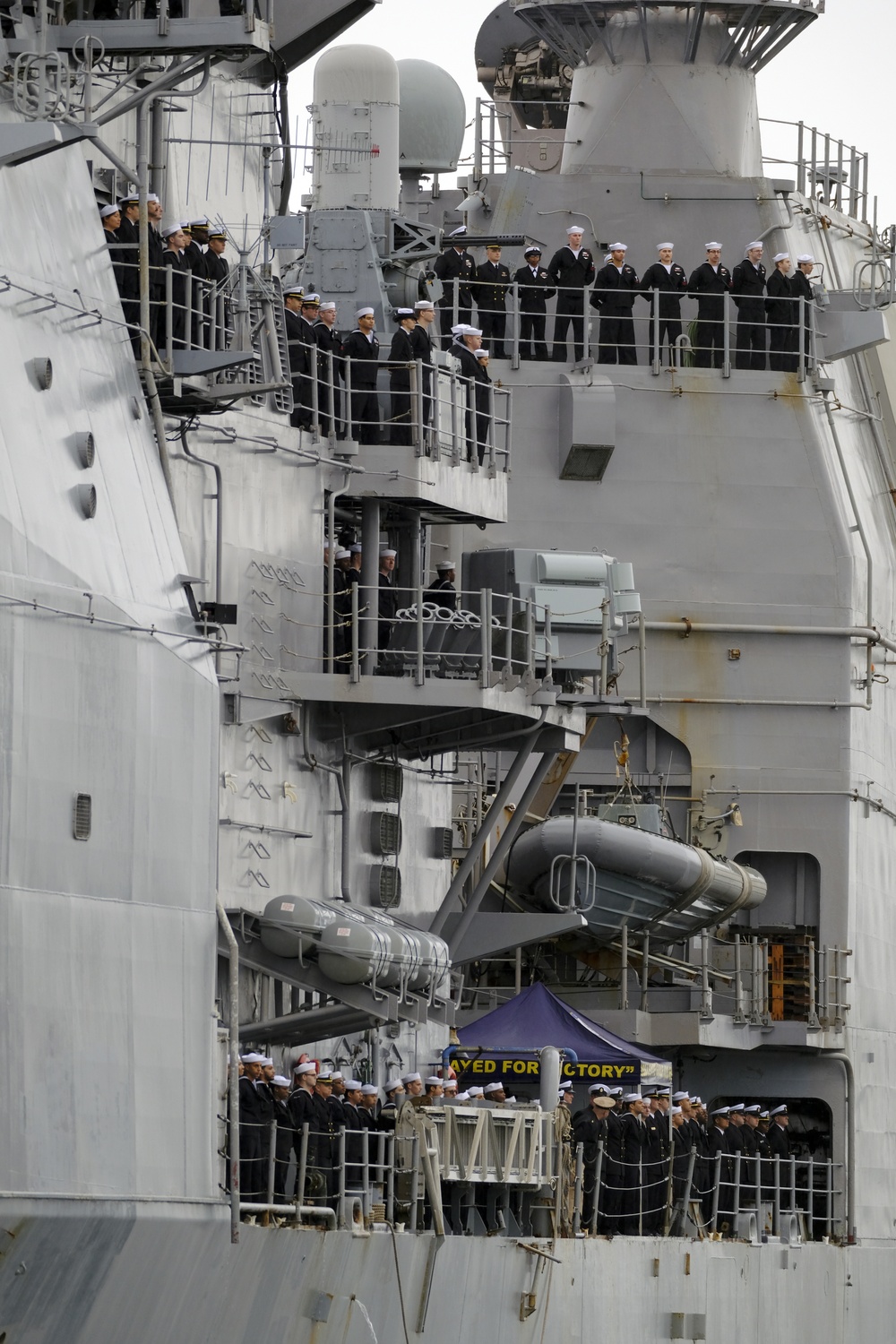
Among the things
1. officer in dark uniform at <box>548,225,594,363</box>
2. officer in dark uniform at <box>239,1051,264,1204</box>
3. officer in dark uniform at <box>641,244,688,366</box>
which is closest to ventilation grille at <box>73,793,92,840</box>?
officer in dark uniform at <box>239,1051,264,1204</box>

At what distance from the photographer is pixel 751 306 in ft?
95.7

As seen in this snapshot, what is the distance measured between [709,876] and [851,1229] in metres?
4.30

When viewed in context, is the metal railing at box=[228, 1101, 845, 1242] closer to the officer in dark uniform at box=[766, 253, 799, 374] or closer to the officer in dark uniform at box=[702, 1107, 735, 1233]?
the officer in dark uniform at box=[702, 1107, 735, 1233]

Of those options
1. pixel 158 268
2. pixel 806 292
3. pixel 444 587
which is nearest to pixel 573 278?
pixel 806 292

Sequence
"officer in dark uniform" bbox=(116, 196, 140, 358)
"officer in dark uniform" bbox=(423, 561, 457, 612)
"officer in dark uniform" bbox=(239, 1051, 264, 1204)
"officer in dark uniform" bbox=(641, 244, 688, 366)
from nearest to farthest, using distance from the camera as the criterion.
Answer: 1. "officer in dark uniform" bbox=(116, 196, 140, 358)
2. "officer in dark uniform" bbox=(239, 1051, 264, 1204)
3. "officer in dark uniform" bbox=(423, 561, 457, 612)
4. "officer in dark uniform" bbox=(641, 244, 688, 366)

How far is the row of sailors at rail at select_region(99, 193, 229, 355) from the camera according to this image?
17.4 m

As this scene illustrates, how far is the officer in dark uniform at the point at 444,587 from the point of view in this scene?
23.9 meters

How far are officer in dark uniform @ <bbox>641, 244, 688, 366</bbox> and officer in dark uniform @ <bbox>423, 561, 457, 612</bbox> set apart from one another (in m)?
5.29

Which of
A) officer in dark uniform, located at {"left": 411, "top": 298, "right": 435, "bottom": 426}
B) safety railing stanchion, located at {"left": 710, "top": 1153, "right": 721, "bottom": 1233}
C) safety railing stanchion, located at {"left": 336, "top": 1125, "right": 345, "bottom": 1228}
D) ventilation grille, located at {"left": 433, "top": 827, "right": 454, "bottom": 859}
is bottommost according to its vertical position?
safety railing stanchion, located at {"left": 710, "top": 1153, "right": 721, "bottom": 1233}

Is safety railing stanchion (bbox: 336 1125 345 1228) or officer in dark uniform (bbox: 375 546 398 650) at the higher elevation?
officer in dark uniform (bbox: 375 546 398 650)

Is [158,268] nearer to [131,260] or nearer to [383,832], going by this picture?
[131,260]

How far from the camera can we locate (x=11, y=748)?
13344mm

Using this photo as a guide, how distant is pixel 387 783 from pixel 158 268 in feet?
20.5

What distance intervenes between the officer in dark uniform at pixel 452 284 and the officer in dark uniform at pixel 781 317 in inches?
123
